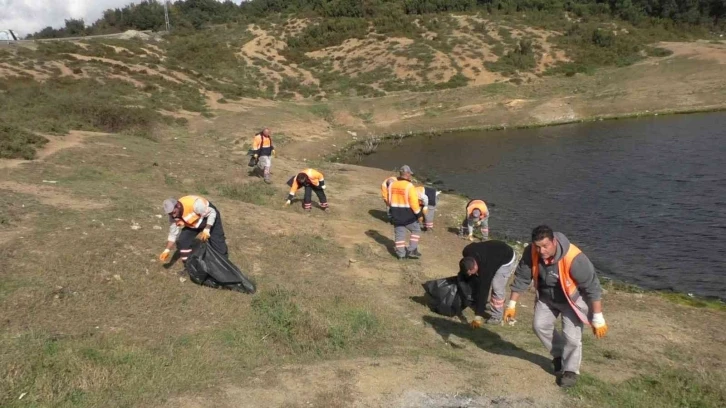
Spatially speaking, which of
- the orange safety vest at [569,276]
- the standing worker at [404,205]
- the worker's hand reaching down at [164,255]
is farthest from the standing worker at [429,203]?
the orange safety vest at [569,276]

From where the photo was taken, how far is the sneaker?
705cm

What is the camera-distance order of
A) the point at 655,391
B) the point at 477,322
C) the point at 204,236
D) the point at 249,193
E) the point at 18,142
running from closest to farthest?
the point at 655,391 < the point at 477,322 < the point at 204,236 < the point at 249,193 < the point at 18,142

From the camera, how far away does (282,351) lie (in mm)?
8055

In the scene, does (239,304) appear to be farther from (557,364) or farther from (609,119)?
(609,119)

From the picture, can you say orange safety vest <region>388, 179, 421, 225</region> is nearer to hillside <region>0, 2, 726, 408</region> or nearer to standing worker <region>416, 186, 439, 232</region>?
hillside <region>0, 2, 726, 408</region>

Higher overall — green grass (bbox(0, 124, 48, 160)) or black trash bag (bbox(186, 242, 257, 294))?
green grass (bbox(0, 124, 48, 160))

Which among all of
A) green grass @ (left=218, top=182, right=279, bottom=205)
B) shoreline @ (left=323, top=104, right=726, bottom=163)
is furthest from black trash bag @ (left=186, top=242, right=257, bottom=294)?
shoreline @ (left=323, top=104, right=726, bottom=163)

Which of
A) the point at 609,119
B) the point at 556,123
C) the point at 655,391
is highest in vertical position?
the point at 609,119

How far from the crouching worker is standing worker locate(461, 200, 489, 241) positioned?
7488mm

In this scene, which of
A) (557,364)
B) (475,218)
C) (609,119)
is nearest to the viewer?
(557,364)

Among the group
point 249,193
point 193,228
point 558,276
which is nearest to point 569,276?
point 558,276

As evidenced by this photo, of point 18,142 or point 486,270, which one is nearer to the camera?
point 486,270

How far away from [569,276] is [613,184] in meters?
17.6

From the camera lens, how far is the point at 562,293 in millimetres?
6770
